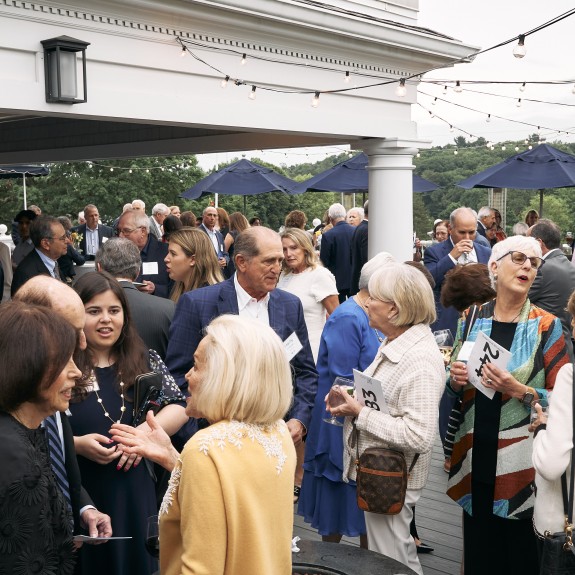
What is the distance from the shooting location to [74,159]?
11.6 metres

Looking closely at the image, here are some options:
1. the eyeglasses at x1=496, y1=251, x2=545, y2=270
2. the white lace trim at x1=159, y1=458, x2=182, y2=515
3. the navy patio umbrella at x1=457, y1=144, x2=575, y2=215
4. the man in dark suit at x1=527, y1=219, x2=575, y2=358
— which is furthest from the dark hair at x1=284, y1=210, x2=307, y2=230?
the white lace trim at x1=159, y1=458, x2=182, y2=515

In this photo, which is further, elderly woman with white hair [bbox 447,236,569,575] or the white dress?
the white dress

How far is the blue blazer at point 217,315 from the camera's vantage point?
3986 millimetres

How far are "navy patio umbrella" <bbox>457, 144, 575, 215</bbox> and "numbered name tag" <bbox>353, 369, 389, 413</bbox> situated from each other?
8.98m

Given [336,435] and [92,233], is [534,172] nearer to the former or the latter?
[92,233]

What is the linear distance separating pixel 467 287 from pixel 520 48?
1819 millimetres

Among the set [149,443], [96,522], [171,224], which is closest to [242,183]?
[171,224]

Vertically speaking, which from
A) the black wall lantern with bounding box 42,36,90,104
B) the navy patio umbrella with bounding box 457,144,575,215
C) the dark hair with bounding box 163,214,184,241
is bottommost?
the dark hair with bounding box 163,214,184,241

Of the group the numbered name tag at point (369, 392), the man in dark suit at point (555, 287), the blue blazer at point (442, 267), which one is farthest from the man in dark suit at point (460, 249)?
the numbered name tag at point (369, 392)

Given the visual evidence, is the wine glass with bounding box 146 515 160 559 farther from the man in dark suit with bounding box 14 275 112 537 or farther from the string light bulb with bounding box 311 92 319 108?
the string light bulb with bounding box 311 92 319 108

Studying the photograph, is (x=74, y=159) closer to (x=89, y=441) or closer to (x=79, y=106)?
(x=79, y=106)

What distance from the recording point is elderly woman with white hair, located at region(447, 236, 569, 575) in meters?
3.67

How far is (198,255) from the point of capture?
5.56 m

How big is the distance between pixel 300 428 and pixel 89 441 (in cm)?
120
